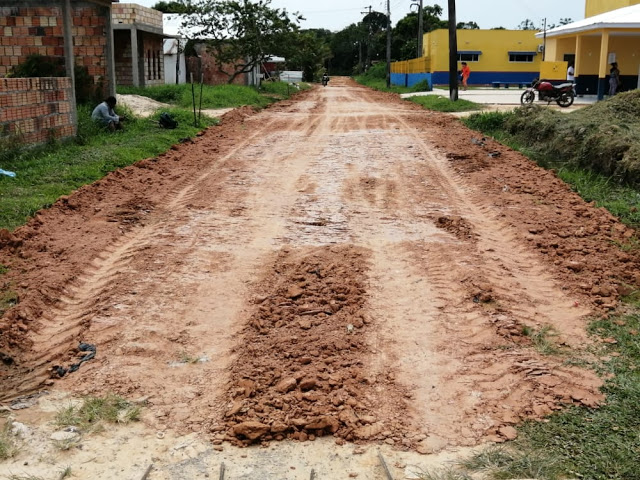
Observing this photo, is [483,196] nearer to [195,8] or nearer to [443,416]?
[443,416]

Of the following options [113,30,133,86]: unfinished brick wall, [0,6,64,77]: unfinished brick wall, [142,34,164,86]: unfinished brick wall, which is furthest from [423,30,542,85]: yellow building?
[0,6,64,77]: unfinished brick wall

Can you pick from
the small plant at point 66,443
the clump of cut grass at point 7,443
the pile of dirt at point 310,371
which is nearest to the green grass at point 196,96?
the pile of dirt at point 310,371

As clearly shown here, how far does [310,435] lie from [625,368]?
90.1 inches

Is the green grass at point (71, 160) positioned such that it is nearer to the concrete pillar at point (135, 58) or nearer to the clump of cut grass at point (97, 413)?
the clump of cut grass at point (97, 413)

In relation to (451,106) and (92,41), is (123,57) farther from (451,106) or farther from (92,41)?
(451,106)

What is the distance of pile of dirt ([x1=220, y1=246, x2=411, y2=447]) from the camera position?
4.21m

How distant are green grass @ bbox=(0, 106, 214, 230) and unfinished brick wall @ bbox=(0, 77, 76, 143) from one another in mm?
272

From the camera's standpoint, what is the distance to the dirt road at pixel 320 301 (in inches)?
176

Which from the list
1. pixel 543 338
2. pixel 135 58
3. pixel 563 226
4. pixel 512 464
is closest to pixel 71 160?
pixel 563 226

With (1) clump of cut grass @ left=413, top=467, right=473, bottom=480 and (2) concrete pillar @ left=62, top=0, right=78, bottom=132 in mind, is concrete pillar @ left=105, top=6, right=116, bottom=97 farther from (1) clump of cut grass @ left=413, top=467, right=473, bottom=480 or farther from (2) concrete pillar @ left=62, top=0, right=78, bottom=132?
(1) clump of cut grass @ left=413, top=467, right=473, bottom=480

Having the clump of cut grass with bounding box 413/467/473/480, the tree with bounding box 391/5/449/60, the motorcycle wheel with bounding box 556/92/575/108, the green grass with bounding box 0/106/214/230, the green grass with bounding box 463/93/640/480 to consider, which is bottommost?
the clump of cut grass with bounding box 413/467/473/480

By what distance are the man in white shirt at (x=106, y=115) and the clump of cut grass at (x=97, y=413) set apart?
12298 millimetres

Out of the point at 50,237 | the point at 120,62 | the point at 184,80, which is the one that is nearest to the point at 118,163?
the point at 50,237

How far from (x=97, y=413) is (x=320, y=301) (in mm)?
2235
